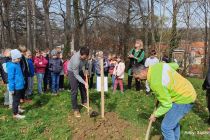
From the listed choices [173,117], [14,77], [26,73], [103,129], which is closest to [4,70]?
[26,73]

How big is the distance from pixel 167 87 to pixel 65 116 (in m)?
4.11

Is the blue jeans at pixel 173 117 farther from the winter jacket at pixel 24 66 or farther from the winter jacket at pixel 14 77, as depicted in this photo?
the winter jacket at pixel 24 66

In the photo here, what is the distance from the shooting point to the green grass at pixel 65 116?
8016 millimetres

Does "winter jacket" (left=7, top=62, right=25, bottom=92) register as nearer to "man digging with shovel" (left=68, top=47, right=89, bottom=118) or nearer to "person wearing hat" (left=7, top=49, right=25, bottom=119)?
"person wearing hat" (left=7, top=49, right=25, bottom=119)

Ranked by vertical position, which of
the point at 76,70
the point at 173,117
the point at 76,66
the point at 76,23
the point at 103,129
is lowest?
the point at 103,129

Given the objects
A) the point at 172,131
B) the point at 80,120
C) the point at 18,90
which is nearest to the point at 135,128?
the point at 80,120

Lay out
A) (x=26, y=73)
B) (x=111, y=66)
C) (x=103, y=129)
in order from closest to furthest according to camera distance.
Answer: (x=103, y=129)
(x=26, y=73)
(x=111, y=66)

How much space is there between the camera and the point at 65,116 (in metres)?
9.17

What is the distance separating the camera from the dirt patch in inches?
304

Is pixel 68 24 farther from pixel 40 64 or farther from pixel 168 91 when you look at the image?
pixel 168 91

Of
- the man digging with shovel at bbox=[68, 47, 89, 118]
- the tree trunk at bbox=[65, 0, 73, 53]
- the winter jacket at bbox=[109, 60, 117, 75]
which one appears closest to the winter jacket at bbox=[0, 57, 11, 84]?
the man digging with shovel at bbox=[68, 47, 89, 118]

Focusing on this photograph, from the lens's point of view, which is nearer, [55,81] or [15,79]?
[15,79]

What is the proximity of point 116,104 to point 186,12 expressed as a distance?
2370 cm

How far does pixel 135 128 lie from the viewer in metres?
8.25
